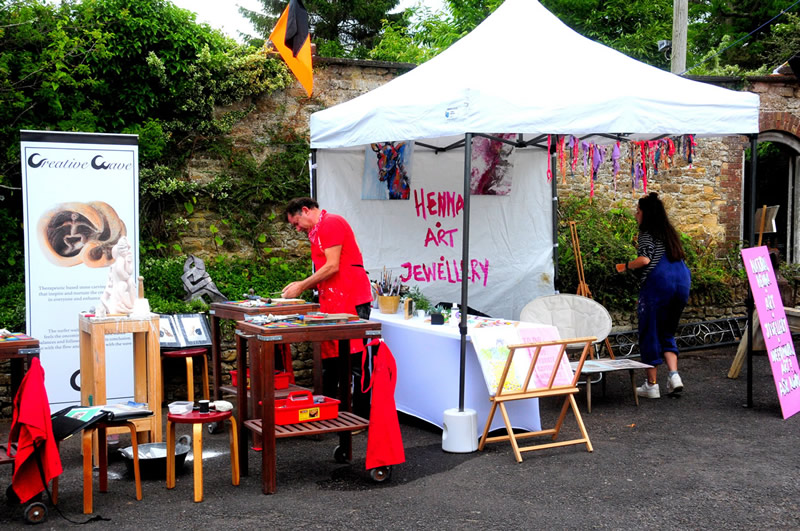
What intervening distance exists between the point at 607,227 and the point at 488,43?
458cm

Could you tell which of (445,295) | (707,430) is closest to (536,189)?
(445,295)

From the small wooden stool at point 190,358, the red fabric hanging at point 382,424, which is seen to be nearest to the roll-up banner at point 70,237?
the small wooden stool at point 190,358

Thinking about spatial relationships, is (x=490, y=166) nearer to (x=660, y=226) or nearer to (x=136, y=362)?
(x=660, y=226)

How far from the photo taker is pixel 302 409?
15.6 feet

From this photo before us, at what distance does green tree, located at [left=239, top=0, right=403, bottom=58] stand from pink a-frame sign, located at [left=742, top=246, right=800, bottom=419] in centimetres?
1715

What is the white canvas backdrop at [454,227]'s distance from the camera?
24.0ft

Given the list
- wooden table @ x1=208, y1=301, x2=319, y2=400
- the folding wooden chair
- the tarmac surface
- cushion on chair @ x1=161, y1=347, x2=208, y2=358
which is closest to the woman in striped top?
the tarmac surface

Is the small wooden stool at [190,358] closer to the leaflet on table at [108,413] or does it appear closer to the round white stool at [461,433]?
the leaflet on table at [108,413]

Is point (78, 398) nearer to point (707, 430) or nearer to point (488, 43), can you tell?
point (488, 43)

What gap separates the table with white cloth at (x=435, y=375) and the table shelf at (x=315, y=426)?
3.02ft

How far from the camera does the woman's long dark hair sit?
6.45 metres

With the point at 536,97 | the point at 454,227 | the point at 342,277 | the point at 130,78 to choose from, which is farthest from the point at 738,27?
the point at 342,277

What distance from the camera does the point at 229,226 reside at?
27.8 ft

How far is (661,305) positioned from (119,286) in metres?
4.23
